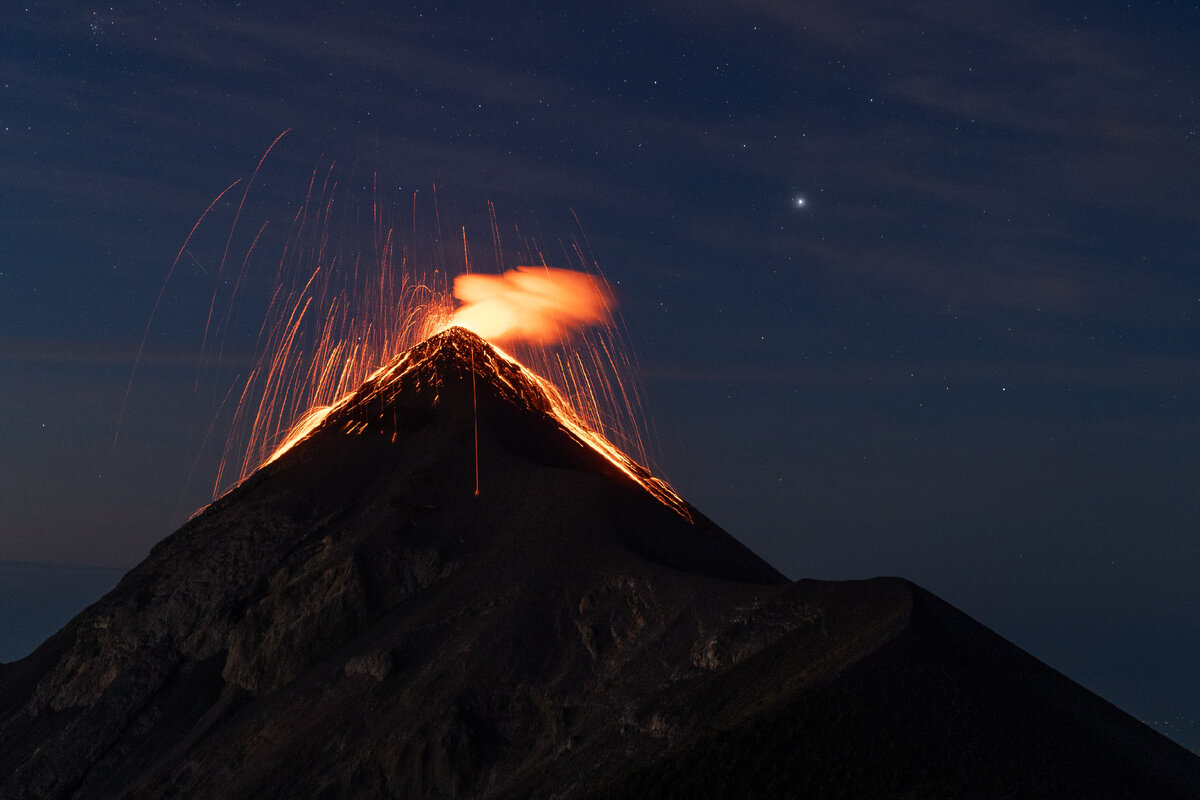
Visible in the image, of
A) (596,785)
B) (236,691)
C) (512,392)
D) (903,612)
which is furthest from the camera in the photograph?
(512,392)

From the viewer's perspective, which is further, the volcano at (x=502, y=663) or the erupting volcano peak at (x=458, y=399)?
the erupting volcano peak at (x=458, y=399)

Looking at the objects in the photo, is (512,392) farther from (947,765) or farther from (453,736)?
(947,765)

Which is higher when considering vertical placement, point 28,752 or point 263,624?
point 263,624

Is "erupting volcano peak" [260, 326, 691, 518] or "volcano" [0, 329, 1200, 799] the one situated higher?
"erupting volcano peak" [260, 326, 691, 518]

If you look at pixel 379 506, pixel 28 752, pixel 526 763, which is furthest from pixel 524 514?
pixel 28 752

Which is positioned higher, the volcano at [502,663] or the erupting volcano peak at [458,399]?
the erupting volcano peak at [458,399]

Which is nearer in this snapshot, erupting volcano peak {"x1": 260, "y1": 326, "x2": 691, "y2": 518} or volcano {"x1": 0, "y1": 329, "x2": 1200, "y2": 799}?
volcano {"x1": 0, "y1": 329, "x2": 1200, "y2": 799}

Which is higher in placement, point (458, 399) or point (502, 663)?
point (458, 399)

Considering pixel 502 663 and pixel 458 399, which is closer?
pixel 502 663
